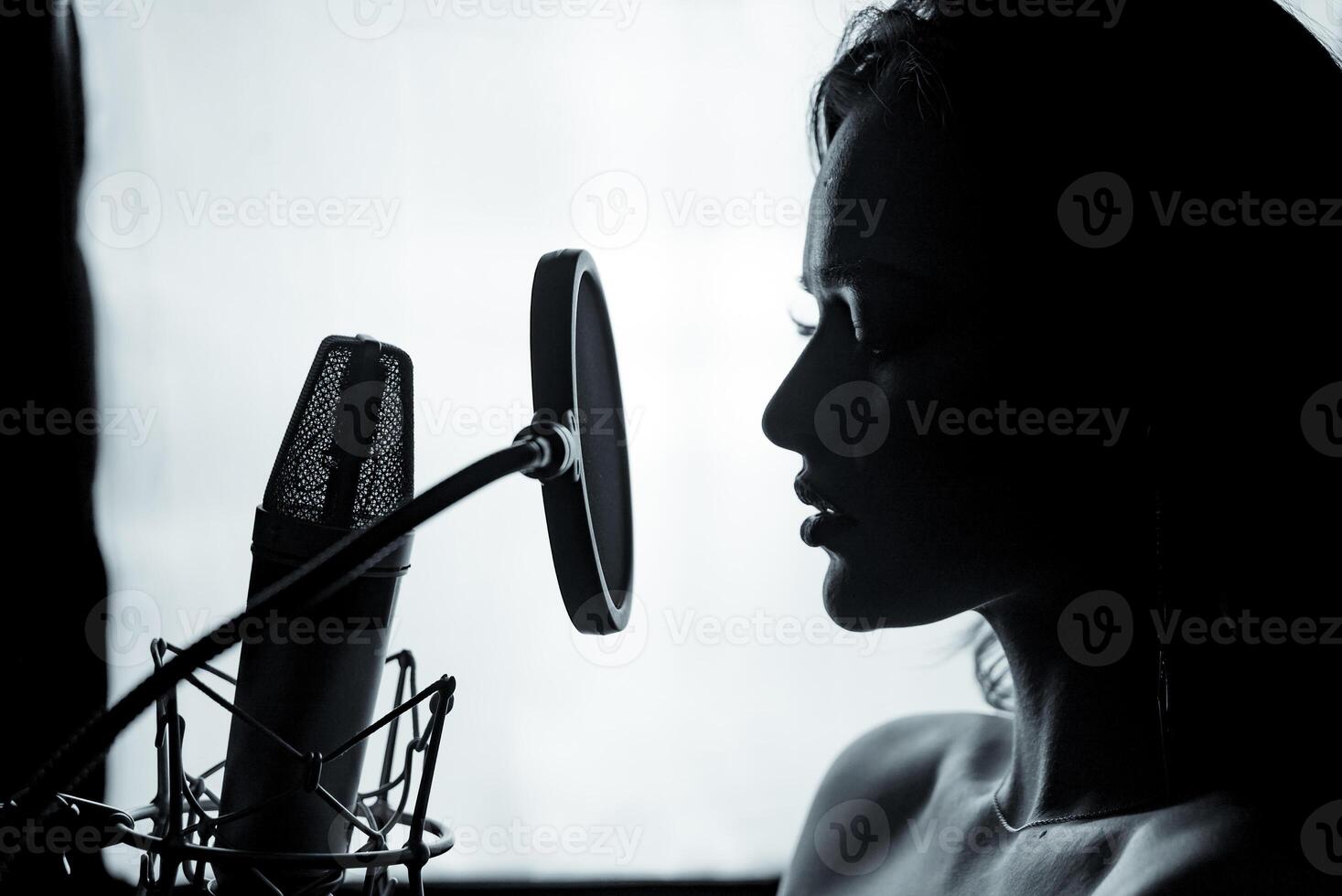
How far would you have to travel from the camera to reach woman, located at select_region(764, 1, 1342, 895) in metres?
0.58

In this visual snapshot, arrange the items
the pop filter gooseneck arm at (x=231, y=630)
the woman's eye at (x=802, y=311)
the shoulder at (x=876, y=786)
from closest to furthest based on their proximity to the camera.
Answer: the pop filter gooseneck arm at (x=231, y=630) < the shoulder at (x=876, y=786) < the woman's eye at (x=802, y=311)

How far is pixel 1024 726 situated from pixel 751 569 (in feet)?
1.30

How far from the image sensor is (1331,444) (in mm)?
584

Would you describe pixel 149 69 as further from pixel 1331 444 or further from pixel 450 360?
pixel 1331 444

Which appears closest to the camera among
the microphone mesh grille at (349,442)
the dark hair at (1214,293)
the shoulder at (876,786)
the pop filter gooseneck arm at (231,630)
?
the pop filter gooseneck arm at (231,630)

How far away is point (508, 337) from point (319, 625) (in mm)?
631

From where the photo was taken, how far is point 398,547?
43 cm

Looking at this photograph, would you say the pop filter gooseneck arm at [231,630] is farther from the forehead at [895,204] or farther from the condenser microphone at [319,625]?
the forehead at [895,204]

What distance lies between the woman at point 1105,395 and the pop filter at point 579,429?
153mm

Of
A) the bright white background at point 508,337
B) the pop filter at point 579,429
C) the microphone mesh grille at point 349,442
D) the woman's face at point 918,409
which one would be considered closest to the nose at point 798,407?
the woman's face at point 918,409

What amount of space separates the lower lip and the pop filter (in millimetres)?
139

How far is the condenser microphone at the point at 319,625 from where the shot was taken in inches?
16.8

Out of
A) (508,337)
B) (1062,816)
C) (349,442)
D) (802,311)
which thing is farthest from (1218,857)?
(508,337)

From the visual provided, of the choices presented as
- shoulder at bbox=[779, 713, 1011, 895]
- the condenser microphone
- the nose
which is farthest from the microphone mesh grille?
shoulder at bbox=[779, 713, 1011, 895]
